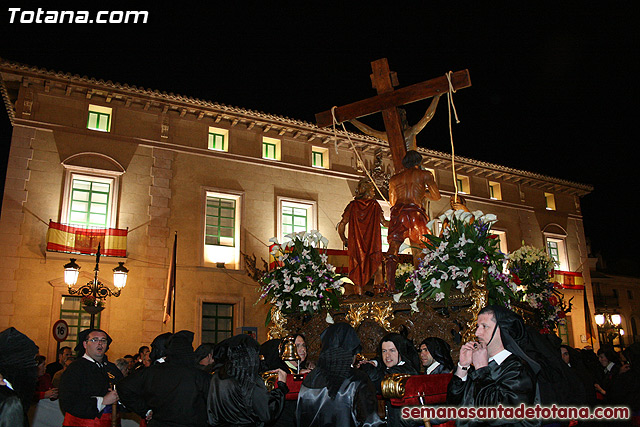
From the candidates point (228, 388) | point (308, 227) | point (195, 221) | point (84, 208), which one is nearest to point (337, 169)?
point (308, 227)

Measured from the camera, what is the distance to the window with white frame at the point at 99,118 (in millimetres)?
18609

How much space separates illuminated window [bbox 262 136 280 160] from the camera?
21641 mm

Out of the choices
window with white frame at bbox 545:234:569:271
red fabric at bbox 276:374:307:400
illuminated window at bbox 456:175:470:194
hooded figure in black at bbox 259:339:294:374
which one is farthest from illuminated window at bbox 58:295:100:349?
window with white frame at bbox 545:234:569:271

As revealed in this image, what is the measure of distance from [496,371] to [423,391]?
33.0 inches

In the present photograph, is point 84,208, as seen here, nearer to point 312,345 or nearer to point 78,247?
point 78,247

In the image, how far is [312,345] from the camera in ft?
27.2

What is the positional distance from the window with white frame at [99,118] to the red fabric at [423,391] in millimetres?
17250

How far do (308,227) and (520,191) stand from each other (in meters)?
13.0

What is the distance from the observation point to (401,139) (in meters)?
9.56

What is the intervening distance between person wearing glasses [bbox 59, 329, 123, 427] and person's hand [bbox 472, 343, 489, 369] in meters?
3.83

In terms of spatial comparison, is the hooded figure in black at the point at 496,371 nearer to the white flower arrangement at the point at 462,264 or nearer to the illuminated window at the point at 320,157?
the white flower arrangement at the point at 462,264


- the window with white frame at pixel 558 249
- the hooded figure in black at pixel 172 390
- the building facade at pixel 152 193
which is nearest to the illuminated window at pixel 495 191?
the window with white frame at pixel 558 249

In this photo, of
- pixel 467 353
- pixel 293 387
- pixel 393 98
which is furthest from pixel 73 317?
pixel 467 353

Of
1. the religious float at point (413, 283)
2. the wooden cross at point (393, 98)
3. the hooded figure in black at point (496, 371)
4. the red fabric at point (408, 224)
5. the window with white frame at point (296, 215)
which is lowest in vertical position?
the hooded figure in black at point (496, 371)
